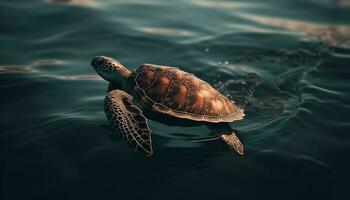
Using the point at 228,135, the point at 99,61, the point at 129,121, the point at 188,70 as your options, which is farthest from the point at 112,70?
the point at 228,135

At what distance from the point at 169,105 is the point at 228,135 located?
1.02 meters

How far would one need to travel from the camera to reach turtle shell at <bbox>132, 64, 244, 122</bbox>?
6.48 meters

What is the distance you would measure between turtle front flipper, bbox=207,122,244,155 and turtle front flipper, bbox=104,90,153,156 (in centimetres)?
109

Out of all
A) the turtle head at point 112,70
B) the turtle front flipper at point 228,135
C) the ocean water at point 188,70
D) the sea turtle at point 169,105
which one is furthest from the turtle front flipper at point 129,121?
the turtle front flipper at point 228,135

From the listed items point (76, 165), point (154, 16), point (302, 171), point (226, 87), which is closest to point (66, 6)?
point (154, 16)

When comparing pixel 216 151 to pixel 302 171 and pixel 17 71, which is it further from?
pixel 17 71

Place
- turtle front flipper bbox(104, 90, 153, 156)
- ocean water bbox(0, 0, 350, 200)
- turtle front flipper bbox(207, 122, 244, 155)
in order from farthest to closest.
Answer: turtle front flipper bbox(207, 122, 244, 155) < turtle front flipper bbox(104, 90, 153, 156) < ocean water bbox(0, 0, 350, 200)

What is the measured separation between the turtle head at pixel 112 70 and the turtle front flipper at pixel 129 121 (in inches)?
25.7

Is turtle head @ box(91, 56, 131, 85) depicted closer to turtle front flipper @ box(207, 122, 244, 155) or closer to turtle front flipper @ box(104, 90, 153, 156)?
turtle front flipper @ box(104, 90, 153, 156)

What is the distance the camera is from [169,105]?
6523 mm

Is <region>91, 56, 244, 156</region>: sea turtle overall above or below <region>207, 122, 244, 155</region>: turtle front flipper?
above

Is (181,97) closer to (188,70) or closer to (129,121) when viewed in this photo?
(129,121)

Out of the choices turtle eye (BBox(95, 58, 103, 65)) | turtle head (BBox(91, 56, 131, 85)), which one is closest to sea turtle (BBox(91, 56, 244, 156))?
turtle head (BBox(91, 56, 131, 85))

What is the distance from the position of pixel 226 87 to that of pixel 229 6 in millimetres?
6173
